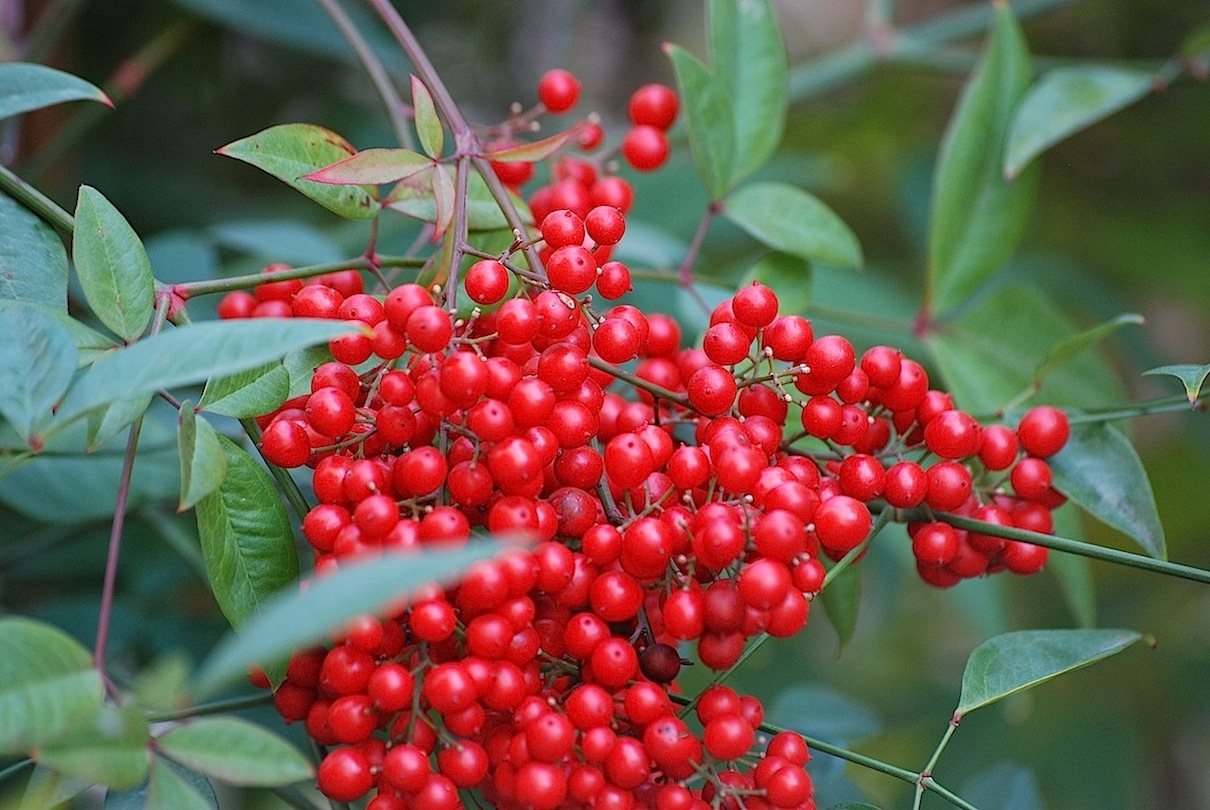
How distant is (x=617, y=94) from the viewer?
1.63m

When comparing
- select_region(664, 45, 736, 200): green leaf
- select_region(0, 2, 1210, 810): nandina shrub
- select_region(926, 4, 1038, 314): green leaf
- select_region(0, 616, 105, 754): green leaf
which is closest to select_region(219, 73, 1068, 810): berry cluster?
Result: select_region(0, 2, 1210, 810): nandina shrub

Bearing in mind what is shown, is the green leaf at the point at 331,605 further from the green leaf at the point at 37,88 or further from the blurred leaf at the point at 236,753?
the green leaf at the point at 37,88

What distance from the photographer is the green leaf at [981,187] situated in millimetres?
862

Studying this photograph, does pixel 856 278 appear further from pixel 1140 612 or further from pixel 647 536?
pixel 647 536

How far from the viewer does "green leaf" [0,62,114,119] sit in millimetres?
563

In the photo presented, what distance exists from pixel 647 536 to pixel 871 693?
108cm

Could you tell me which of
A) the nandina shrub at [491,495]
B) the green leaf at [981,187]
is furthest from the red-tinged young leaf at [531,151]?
the green leaf at [981,187]

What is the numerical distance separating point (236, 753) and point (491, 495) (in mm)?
154

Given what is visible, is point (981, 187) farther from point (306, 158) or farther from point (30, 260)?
point (30, 260)

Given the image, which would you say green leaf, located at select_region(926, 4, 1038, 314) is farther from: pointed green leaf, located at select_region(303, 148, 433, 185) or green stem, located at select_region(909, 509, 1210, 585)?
pointed green leaf, located at select_region(303, 148, 433, 185)

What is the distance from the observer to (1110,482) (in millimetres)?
617

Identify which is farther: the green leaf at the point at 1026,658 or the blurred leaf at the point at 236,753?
the green leaf at the point at 1026,658

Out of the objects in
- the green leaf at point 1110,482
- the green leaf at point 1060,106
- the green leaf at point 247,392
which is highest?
the green leaf at point 247,392

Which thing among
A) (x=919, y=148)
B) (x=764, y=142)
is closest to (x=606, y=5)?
(x=919, y=148)
